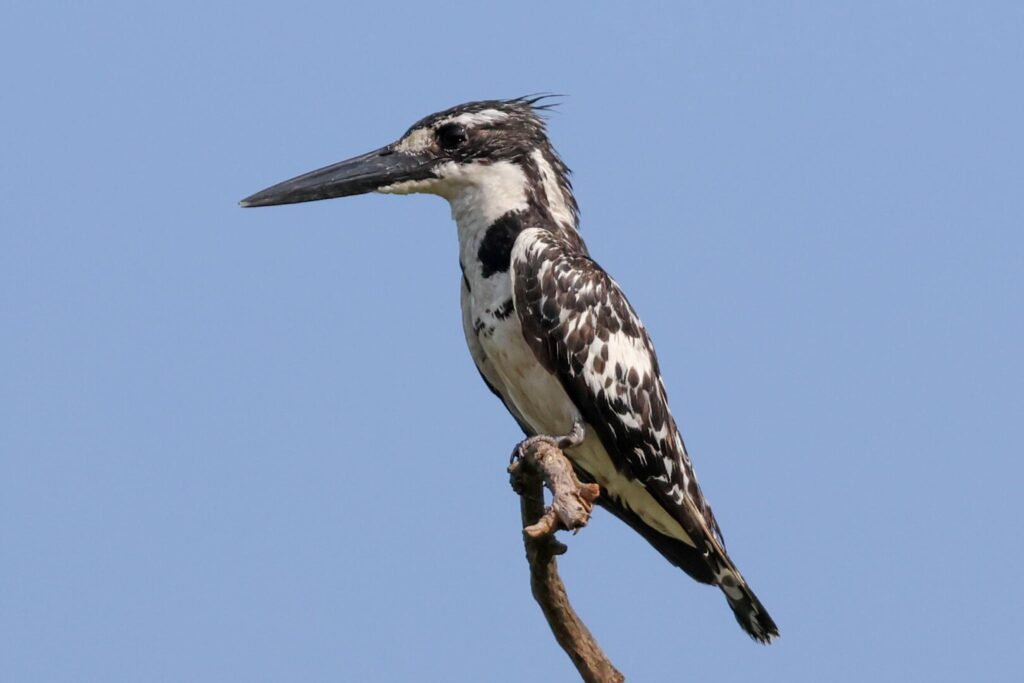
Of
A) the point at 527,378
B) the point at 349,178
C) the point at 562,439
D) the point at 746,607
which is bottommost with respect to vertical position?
the point at 746,607

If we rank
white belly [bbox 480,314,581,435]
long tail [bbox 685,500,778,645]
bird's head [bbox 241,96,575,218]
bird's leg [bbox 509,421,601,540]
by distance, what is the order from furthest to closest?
bird's head [bbox 241,96,575,218] < long tail [bbox 685,500,778,645] < white belly [bbox 480,314,581,435] < bird's leg [bbox 509,421,601,540]

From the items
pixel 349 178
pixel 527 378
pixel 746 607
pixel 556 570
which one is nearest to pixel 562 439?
pixel 527 378

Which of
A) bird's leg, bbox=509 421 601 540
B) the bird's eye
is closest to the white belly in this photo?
bird's leg, bbox=509 421 601 540

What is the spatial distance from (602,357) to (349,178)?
197 centimetres

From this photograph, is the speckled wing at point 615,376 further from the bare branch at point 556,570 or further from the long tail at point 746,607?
the bare branch at point 556,570

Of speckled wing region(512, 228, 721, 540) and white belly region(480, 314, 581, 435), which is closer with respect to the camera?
speckled wing region(512, 228, 721, 540)

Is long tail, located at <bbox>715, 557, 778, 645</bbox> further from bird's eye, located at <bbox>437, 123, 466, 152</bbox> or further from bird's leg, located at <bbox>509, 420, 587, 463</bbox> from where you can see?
bird's eye, located at <bbox>437, 123, 466, 152</bbox>

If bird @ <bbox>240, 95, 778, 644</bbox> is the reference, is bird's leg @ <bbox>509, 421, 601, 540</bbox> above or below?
below

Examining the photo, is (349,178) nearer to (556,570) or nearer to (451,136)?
(451,136)

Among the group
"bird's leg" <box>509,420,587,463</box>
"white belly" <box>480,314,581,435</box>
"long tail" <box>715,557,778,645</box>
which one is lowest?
"long tail" <box>715,557,778,645</box>

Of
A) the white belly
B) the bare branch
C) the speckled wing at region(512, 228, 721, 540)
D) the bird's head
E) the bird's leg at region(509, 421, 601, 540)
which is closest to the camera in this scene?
the bird's leg at region(509, 421, 601, 540)

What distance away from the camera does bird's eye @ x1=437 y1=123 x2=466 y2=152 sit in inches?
335

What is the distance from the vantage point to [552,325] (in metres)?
7.74

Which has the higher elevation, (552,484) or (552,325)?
(552,325)
